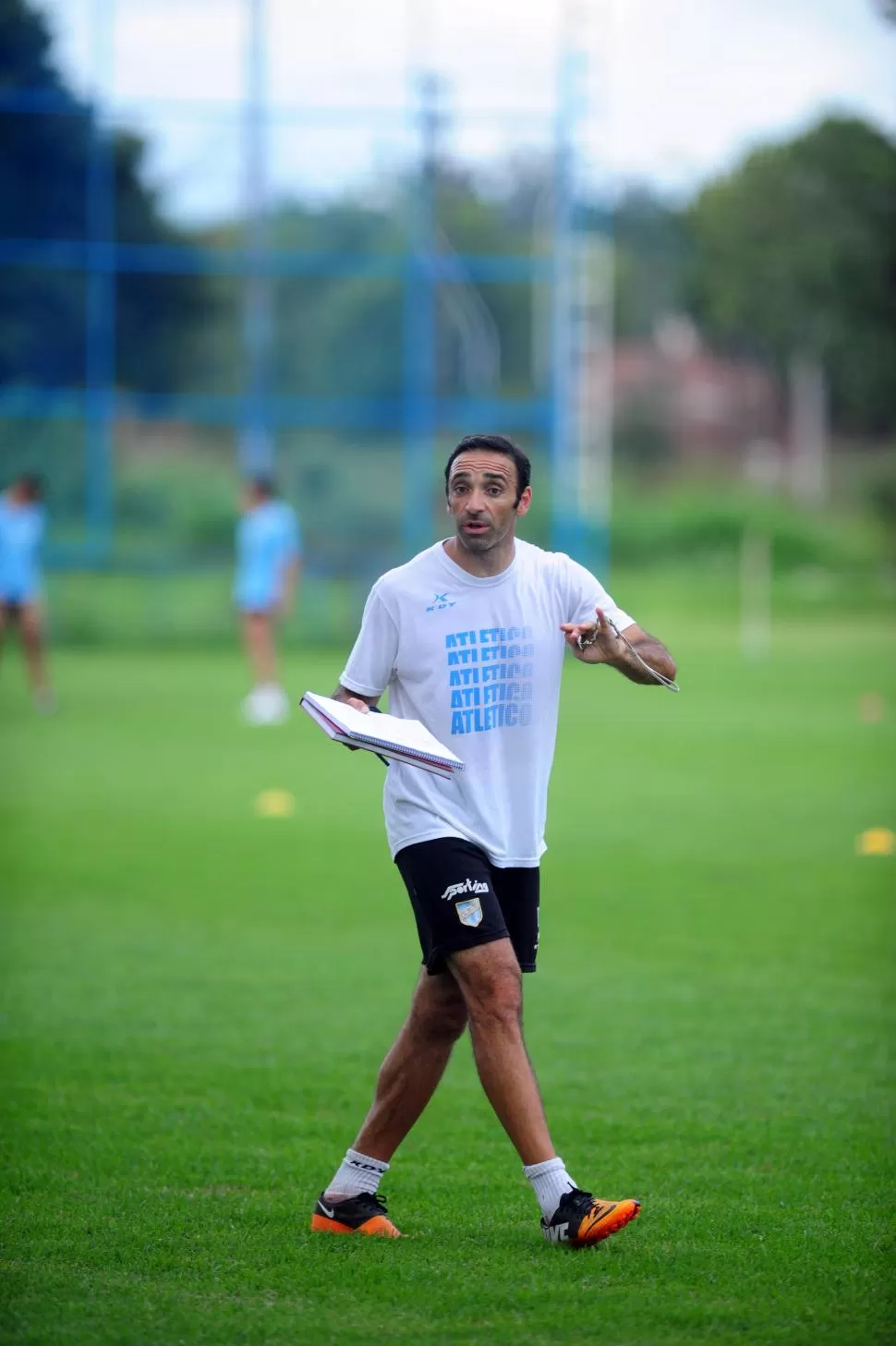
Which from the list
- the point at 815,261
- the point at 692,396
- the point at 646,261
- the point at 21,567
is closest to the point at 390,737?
the point at 21,567

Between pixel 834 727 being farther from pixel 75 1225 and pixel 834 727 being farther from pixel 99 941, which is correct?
pixel 75 1225

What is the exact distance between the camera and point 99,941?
9.98 metres

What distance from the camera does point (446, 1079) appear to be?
7676mm

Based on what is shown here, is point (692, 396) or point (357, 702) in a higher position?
point (692, 396)

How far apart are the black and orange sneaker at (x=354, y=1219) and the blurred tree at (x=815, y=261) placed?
121 ft

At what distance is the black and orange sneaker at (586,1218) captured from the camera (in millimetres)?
5242

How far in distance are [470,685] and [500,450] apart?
0.68 meters

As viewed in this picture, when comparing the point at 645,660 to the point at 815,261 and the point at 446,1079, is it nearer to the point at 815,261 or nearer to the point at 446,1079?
the point at 446,1079

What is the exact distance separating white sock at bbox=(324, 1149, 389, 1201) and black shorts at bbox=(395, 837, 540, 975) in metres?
0.60

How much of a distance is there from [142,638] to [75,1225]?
84.3 feet

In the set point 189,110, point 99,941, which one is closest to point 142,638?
point 189,110

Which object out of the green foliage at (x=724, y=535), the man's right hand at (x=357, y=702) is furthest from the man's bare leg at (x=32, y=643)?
the green foliage at (x=724, y=535)

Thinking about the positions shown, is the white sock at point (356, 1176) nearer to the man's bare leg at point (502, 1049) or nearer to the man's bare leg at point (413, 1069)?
the man's bare leg at point (413, 1069)

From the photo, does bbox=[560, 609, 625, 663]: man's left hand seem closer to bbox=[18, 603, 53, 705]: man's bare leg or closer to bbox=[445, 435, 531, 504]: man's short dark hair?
bbox=[445, 435, 531, 504]: man's short dark hair
